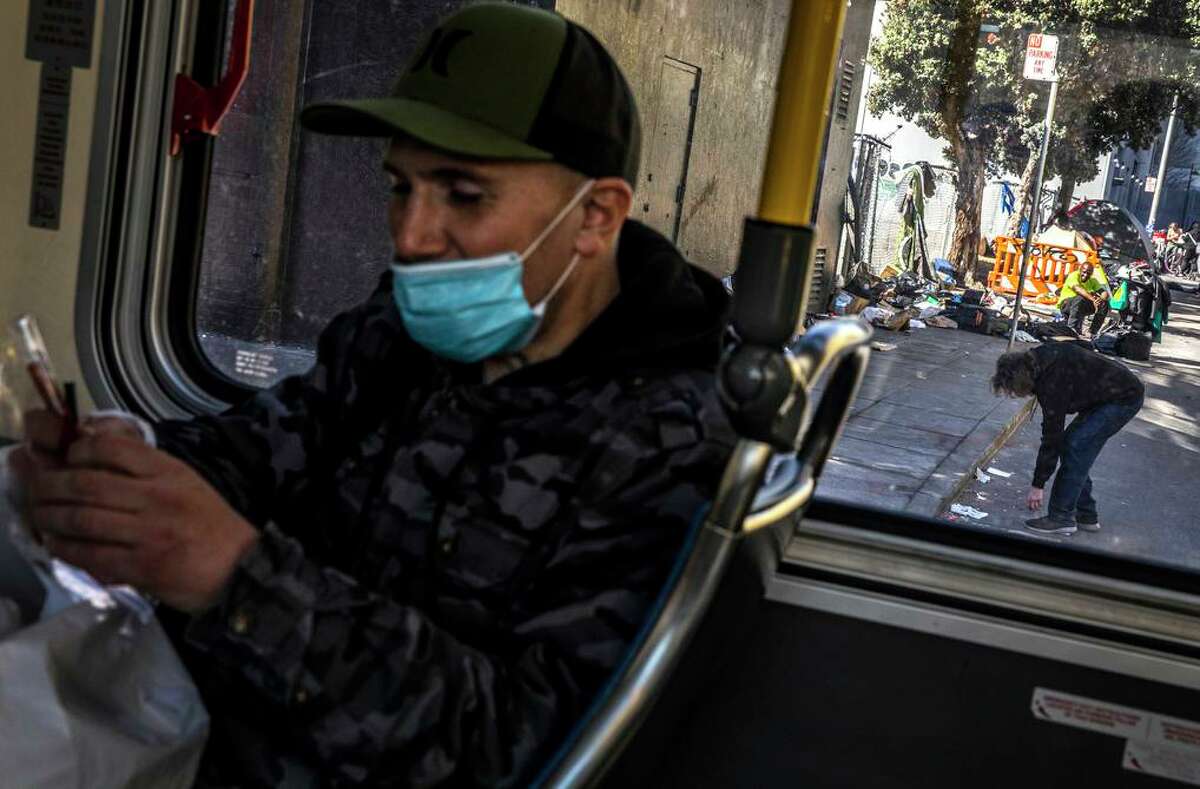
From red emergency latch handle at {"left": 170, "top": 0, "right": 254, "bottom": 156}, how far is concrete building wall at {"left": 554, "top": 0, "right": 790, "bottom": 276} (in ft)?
2.24

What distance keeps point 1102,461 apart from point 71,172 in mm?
2059

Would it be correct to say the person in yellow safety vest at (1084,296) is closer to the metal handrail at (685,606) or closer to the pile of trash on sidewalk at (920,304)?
the pile of trash on sidewalk at (920,304)

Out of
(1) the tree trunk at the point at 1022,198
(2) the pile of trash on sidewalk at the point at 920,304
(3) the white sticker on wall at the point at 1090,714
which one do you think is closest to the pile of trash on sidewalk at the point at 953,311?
(2) the pile of trash on sidewalk at the point at 920,304

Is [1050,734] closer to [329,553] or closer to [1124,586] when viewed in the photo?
[1124,586]

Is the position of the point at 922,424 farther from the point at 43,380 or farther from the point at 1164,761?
the point at 43,380

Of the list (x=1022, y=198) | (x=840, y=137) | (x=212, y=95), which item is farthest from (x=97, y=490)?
(x=212, y=95)

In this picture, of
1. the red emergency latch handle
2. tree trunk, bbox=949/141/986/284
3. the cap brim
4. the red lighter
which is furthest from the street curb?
the red emergency latch handle

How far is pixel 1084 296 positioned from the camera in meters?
2.04

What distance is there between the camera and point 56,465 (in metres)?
1.37

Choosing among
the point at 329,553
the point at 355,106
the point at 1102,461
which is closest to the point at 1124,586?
the point at 1102,461

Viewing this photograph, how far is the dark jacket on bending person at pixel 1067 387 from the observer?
200 centimetres

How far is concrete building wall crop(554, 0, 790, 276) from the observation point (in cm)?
225

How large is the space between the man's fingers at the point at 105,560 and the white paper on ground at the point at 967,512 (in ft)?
4.19

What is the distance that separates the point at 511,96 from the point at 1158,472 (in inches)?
45.9
